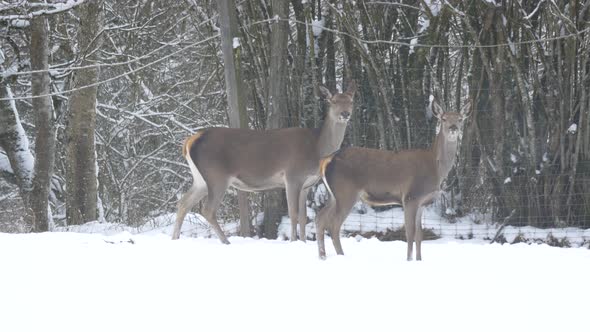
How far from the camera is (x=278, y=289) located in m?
5.43

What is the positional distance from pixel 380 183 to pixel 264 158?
6.60 feet

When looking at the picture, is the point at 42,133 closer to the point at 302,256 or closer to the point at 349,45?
the point at 349,45

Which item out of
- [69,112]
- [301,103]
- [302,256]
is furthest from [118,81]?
[302,256]

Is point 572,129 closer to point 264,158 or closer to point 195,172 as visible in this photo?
point 264,158

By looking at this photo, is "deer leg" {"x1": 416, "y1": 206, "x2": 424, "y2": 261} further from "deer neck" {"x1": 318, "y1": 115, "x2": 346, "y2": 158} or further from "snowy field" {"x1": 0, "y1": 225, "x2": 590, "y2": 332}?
"deer neck" {"x1": 318, "y1": 115, "x2": 346, "y2": 158}

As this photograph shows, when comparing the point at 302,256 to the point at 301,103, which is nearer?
the point at 302,256

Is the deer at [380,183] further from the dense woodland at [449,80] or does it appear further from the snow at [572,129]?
the snow at [572,129]

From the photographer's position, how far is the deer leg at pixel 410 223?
7449mm

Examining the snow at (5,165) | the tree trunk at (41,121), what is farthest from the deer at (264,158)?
the snow at (5,165)

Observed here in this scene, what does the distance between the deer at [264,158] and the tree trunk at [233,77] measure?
93 cm

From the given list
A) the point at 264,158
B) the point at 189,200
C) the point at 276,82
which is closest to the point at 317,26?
the point at 276,82

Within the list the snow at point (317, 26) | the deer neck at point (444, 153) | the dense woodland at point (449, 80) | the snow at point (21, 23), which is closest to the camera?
the deer neck at point (444, 153)

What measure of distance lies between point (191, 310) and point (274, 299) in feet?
1.79

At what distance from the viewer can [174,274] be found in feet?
19.5
